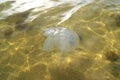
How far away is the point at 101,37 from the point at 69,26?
68cm

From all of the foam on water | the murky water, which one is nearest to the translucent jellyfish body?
the murky water

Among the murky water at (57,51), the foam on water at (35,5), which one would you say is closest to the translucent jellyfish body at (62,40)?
the murky water at (57,51)

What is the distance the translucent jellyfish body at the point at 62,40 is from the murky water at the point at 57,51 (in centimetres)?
8

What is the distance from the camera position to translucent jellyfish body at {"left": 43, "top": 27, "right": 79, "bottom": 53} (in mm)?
4470

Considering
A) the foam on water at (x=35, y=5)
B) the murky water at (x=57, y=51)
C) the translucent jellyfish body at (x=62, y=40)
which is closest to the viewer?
the murky water at (x=57, y=51)

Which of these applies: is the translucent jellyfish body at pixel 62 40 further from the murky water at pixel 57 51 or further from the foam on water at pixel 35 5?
the foam on water at pixel 35 5

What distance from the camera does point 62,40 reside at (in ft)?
14.9

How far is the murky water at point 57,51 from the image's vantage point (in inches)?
167

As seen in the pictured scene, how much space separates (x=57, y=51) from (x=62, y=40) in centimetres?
23

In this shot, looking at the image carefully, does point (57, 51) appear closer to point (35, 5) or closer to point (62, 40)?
point (62, 40)

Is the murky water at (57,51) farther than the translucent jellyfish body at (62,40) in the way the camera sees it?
No

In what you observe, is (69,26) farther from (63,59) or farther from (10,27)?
(10,27)

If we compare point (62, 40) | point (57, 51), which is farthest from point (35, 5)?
point (57, 51)

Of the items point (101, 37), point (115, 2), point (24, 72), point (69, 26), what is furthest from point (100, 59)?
point (115, 2)
